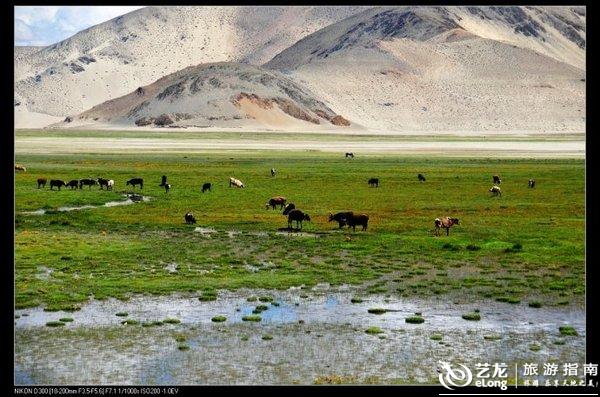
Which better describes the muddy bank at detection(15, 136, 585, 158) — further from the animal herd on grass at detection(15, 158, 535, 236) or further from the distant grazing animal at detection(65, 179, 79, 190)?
the distant grazing animal at detection(65, 179, 79, 190)

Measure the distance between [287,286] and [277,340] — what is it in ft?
21.2

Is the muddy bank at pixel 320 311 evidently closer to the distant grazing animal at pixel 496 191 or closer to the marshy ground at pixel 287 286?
the marshy ground at pixel 287 286

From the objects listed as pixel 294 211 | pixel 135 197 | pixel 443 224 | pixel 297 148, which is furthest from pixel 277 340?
pixel 297 148

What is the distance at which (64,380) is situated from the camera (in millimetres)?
17891

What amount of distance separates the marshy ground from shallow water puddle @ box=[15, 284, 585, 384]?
0.18ft

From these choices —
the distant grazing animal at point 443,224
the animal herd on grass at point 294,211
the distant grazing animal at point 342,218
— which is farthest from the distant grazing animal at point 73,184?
the distant grazing animal at point 443,224

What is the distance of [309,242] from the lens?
35969mm

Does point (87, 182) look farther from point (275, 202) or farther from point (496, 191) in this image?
point (496, 191)

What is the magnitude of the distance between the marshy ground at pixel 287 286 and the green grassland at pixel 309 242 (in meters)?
0.11

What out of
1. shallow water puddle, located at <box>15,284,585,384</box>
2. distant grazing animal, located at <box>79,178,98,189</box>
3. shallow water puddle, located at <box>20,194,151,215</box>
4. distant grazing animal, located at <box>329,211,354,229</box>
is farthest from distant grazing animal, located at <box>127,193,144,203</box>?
shallow water puddle, located at <box>15,284,585,384</box>

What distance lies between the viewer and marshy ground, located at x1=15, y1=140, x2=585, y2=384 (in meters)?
19.3
